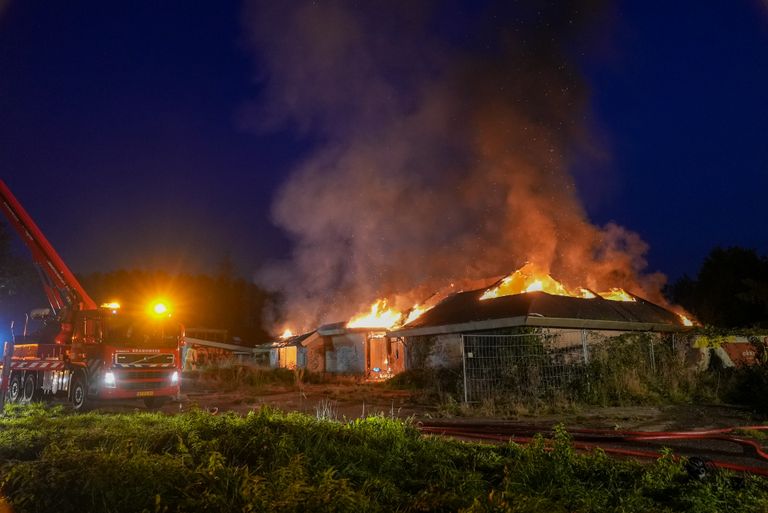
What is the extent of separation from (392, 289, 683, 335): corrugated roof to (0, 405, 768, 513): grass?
949 centimetres

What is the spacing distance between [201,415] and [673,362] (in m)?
14.5

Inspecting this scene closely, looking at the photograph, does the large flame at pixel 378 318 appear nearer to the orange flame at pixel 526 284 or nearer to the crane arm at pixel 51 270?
the orange flame at pixel 526 284

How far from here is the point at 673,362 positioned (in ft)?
53.6

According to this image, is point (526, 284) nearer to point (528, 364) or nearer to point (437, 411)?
point (528, 364)

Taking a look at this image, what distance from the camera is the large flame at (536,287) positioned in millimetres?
21078

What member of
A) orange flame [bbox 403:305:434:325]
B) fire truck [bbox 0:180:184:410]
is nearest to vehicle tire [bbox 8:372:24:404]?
fire truck [bbox 0:180:184:410]

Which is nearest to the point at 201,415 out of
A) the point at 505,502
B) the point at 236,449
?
the point at 236,449

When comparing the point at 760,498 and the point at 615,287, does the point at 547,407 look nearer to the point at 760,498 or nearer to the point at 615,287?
the point at 760,498

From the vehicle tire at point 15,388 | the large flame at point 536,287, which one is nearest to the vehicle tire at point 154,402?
the vehicle tire at point 15,388

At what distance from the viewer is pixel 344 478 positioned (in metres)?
4.91

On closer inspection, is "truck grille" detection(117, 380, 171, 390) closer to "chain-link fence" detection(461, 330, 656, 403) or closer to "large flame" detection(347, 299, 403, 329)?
"chain-link fence" detection(461, 330, 656, 403)

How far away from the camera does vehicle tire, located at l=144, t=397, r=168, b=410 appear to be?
48.7ft

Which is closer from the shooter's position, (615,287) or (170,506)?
(170,506)

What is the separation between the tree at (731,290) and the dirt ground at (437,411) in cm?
2392
